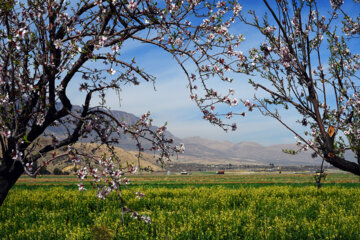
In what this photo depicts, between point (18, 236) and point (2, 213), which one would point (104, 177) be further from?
point (2, 213)

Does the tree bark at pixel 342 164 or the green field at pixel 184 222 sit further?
the green field at pixel 184 222

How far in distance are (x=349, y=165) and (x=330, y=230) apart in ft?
15.0

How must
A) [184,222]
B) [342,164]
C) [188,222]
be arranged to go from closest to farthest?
[342,164] < [184,222] < [188,222]

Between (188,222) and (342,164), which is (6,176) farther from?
(342,164)

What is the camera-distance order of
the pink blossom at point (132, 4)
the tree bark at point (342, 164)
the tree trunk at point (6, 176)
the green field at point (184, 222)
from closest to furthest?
the tree bark at point (342, 164) → the pink blossom at point (132, 4) → the tree trunk at point (6, 176) → the green field at point (184, 222)

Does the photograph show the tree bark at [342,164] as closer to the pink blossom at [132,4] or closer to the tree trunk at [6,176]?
the pink blossom at [132,4]

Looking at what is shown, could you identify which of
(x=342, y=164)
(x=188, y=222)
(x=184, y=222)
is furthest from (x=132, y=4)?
(x=188, y=222)

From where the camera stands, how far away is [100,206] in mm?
15664

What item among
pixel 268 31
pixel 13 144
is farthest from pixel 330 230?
pixel 13 144

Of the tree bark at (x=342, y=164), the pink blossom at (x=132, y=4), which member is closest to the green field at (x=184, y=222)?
the pink blossom at (x=132, y=4)

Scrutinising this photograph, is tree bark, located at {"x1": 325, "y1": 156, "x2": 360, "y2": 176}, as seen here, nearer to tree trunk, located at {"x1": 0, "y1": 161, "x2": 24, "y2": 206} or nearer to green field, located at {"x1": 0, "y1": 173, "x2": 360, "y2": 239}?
green field, located at {"x1": 0, "y1": 173, "x2": 360, "y2": 239}

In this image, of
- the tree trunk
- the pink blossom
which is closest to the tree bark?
the pink blossom

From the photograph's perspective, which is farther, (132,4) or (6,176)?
(6,176)

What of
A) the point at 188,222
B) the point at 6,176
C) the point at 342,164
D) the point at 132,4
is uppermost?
the point at 132,4
